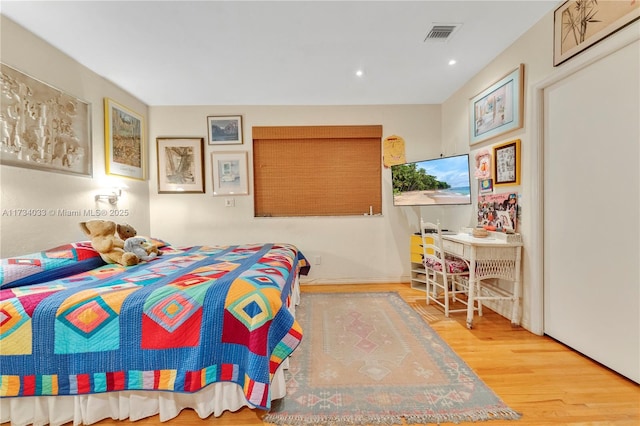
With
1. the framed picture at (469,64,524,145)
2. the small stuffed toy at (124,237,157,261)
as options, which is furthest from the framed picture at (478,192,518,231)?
the small stuffed toy at (124,237,157,261)

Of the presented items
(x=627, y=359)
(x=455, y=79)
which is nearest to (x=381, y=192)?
(x=455, y=79)

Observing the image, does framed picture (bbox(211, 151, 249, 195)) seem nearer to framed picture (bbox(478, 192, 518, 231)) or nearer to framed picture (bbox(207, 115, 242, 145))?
framed picture (bbox(207, 115, 242, 145))

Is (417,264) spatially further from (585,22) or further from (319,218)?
(585,22)

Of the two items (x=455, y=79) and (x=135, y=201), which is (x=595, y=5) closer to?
(x=455, y=79)

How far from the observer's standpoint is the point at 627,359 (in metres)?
1.61

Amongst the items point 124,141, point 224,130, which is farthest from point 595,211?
point 124,141

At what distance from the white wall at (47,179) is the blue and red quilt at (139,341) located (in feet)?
3.48

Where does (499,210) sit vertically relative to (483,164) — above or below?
below

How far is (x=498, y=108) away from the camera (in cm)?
258

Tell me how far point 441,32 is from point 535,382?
2697 millimetres

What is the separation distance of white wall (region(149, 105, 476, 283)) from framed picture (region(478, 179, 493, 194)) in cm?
82

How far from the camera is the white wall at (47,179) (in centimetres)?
196

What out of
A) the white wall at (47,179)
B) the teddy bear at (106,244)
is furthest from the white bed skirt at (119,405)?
the white wall at (47,179)

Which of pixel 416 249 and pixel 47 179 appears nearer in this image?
pixel 47 179
